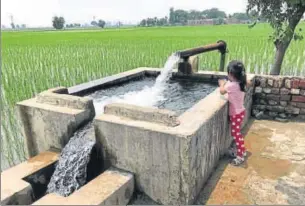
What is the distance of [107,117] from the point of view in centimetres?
282

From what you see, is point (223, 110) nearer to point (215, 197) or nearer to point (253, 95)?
point (215, 197)

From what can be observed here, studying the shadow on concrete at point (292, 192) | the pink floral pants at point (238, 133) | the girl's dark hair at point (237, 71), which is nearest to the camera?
the shadow on concrete at point (292, 192)

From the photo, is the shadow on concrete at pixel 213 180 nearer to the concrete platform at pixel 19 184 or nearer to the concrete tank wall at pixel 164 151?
the concrete tank wall at pixel 164 151

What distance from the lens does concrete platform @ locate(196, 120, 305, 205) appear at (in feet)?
8.86

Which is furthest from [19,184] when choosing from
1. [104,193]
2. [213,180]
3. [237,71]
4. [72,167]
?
[237,71]

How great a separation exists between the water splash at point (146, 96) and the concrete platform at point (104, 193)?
4.81ft

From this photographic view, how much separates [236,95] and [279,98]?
196 centimetres

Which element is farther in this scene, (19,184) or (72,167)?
(72,167)

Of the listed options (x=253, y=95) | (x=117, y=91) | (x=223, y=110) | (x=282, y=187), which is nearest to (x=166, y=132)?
(x=223, y=110)

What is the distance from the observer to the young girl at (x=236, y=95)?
3.21 metres

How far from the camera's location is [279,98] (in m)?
4.88

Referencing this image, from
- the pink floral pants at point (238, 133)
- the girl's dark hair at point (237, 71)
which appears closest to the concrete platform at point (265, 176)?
the pink floral pants at point (238, 133)

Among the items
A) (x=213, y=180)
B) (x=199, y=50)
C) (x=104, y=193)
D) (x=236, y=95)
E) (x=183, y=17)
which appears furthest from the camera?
(x=183, y=17)

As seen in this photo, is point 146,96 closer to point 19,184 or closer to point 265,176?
point 265,176
